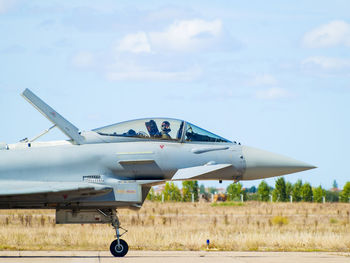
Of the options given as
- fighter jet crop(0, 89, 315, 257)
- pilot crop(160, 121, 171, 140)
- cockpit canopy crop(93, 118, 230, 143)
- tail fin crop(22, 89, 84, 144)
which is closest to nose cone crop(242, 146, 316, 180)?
fighter jet crop(0, 89, 315, 257)

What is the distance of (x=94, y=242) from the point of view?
2128cm

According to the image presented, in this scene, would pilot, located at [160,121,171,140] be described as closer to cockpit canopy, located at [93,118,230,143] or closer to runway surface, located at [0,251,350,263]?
cockpit canopy, located at [93,118,230,143]

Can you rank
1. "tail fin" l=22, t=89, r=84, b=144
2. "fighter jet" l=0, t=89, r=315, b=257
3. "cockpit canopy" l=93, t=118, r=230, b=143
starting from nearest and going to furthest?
"fighter jet" l=0, t=89, r=315, b=257 → "tail fin" l=22, t=89, r=84, b=144 → "cockpit canopy" l=93, t=118, r=230, b=143

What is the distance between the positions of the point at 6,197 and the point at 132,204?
2.86 metres

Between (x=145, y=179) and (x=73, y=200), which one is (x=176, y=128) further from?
(x=73, y=200)

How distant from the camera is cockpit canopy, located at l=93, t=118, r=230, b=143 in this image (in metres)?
15.8

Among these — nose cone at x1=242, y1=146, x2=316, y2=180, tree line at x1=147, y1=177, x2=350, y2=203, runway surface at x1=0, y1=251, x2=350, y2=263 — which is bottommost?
runway surface at x1=0, y1=251, x2=350, y2=263

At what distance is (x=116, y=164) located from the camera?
50.9 feet

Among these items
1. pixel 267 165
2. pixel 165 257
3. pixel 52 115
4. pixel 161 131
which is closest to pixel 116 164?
pixel 161 131

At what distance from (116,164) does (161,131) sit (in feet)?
4.37

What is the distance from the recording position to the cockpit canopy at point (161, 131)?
1579 cm

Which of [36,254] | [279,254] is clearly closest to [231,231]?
[279,254]

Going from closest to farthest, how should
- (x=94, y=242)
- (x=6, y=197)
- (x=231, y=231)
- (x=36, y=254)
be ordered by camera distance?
(x=6, y=197)
(x=36, y=254)
(x=94, y=242)
(x=231, y=231)

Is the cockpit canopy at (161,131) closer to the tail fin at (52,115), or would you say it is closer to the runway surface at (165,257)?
the tail fin at (52,115)
